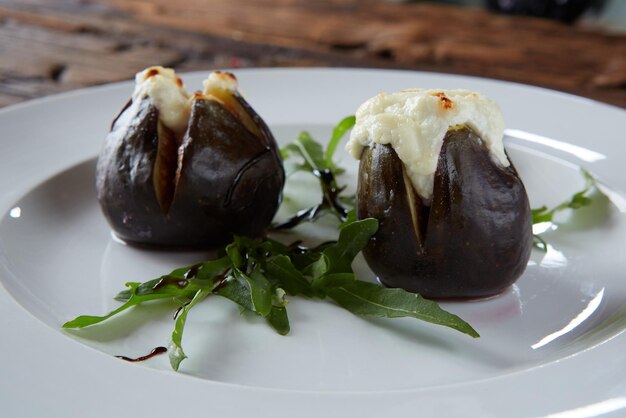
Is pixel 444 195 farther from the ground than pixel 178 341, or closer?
farther from the ground

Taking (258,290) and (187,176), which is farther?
(187,176)

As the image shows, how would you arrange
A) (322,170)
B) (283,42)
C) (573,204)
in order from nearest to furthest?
(573,204)
(322,170)
(283,42)

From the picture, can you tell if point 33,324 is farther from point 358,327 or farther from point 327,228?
point 327,228

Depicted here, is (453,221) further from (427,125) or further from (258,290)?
(258,290)

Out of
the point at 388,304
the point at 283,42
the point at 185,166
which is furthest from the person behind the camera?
the point at 283,42

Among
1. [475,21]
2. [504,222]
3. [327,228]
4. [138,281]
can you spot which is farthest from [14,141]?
[475,21]

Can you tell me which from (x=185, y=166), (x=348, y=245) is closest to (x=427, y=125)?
(x=348, y=245)

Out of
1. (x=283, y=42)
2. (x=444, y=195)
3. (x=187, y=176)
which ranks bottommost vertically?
(x=283, y=42)

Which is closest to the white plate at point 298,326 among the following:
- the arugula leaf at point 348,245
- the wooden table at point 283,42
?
the arugula leaf at point 348,245
